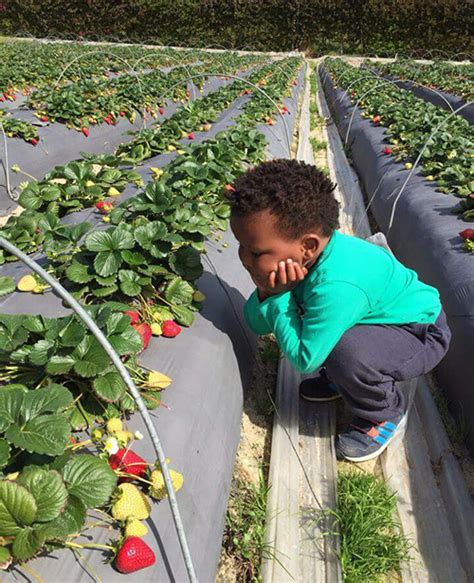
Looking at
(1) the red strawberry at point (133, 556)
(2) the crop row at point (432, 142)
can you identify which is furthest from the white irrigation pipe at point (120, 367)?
(2) the crop row at point (432, 142)

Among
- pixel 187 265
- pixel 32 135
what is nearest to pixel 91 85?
pixel 32 135

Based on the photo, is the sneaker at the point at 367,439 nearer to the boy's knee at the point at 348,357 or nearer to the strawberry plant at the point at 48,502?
the boy's knee at the point at 348,357

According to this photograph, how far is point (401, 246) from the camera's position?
11.2ft

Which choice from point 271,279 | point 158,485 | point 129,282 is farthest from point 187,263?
point 158,485

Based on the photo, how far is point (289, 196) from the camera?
1424 millimetres

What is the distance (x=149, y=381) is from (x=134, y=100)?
707 centimetres

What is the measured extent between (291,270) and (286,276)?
34 mm

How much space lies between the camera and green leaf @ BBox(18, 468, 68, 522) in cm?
101

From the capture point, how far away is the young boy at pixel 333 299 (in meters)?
1.47

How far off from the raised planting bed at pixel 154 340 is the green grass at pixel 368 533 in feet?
1.58

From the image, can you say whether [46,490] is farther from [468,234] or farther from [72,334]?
[468,234]

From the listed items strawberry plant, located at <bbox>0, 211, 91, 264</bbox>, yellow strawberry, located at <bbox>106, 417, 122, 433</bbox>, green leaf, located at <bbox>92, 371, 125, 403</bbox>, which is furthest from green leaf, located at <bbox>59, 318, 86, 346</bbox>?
strawberry plant, located at <bbox>0, 211, 91, 264</bbox>

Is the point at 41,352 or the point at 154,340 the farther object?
the point at 154,340

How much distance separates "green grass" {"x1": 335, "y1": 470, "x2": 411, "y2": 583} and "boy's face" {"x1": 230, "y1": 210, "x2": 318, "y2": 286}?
38.0 inches
